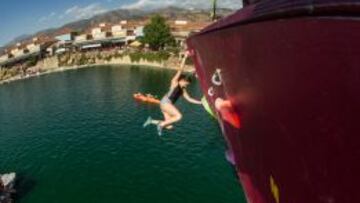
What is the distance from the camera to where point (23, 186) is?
35531 millimetres

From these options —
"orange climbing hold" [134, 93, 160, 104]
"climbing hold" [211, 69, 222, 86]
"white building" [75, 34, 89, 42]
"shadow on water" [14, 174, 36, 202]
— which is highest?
"climbing hold" [211, 69, 222, 86]

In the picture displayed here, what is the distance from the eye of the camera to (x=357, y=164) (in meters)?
3.73

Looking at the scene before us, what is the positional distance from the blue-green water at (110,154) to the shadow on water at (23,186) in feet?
0.32

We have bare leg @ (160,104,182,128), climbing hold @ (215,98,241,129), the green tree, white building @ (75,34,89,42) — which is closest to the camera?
climbing hold @ (215,98,241,129)

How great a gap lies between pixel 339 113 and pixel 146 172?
1294 inches

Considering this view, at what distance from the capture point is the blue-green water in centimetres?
3209

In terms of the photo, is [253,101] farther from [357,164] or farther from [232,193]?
[232,193]

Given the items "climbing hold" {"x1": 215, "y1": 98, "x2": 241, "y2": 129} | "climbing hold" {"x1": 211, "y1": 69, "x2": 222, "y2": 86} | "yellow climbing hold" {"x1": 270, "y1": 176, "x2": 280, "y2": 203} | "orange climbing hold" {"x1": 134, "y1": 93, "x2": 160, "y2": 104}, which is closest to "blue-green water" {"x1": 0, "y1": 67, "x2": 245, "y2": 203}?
"orange climbing hold" {"x1": 134, "y1": 93, "x2": 160, "y2": 104}

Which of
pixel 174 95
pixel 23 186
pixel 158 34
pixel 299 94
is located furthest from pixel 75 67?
pixel 299 94

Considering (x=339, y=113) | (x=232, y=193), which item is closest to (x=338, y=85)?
(x=339, y=113)

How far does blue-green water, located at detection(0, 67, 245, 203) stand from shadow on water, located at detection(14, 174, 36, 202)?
10 centimetres

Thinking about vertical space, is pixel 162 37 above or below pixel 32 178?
above

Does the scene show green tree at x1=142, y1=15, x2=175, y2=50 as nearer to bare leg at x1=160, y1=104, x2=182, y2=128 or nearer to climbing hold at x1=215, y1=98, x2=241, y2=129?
bare leg at x1=160, y1=104, x2=182, y2=128

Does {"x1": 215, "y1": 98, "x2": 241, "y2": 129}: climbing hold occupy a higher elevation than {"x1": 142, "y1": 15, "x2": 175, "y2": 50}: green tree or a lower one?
higher
